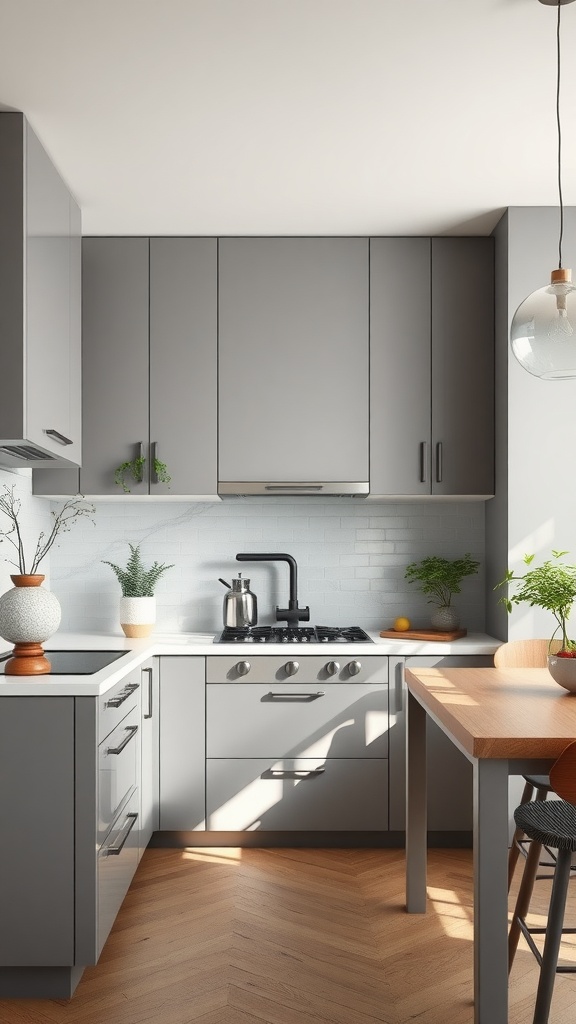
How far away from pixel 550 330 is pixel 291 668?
78.4 inches

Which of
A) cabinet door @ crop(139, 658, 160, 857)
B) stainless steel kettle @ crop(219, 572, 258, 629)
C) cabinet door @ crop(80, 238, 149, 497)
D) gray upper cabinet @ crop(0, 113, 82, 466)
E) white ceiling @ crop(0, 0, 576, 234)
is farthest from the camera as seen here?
stainless steel kettle @ crop(219, 572, 258, 629)

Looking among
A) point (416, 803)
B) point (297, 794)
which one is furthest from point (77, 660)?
point (416, 803)

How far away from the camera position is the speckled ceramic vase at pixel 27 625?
2.57m

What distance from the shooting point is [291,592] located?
4.01 meters

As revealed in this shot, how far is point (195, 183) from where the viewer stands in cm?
326

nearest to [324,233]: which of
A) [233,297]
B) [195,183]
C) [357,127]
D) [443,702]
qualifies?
[233,297]

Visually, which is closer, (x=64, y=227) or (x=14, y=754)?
(x=14, y=754)

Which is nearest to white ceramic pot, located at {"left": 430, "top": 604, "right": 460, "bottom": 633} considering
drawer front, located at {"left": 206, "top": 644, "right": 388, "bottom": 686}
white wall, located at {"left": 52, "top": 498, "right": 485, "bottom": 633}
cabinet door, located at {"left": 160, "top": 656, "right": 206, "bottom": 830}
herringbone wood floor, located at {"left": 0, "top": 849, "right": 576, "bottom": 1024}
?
white wall, located at {"left": 52, "top": 498, "right": 485, "bottom": 633}

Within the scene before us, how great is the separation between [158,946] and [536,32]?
299cm

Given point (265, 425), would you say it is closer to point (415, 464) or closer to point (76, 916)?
point (415, 464)

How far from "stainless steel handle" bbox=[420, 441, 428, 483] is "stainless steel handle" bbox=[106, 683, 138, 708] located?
1.59 meters

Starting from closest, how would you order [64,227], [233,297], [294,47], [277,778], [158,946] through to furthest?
[294,47]
[158,946]
[64,227]
[277,778]
[233,297]

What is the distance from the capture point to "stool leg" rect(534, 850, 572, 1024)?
1.99 metres

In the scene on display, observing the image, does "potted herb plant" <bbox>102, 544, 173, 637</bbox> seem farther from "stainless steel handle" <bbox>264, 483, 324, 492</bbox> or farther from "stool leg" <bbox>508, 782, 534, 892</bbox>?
"stool leg" <bbox>508, 782, 534, 892</bbox>
